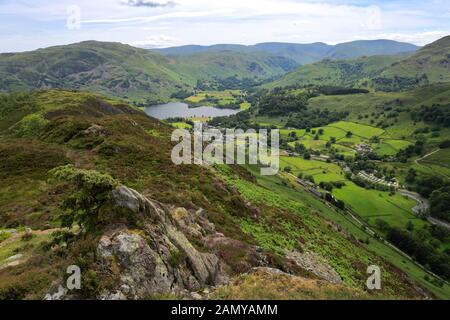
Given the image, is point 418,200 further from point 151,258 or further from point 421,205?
point 151,258

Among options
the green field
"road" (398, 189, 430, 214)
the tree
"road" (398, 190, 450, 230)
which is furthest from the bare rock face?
"road" (398, 189, 430, 214)

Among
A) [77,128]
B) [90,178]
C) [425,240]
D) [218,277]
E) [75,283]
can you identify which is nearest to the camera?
[75,283]

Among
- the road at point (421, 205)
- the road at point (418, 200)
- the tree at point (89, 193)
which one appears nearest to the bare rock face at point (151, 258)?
the tree at point (89, 193)

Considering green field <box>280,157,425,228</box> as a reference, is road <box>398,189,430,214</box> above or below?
below

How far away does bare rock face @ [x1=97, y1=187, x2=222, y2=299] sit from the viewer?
1912cm

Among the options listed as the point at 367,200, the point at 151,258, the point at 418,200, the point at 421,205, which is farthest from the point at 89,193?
the point at 418,200

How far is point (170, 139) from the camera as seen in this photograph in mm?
75562

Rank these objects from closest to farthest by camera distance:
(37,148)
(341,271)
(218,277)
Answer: (218,277) < (341,271) < (37,148)

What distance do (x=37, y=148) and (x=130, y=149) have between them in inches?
536

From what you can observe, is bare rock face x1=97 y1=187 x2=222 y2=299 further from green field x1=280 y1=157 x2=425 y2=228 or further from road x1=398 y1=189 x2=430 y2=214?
road x1=398 y1=189 x2=430 y2=214

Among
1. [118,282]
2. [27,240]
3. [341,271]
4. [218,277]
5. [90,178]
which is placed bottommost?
[341,271]

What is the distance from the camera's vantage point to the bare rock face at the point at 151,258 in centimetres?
1912
